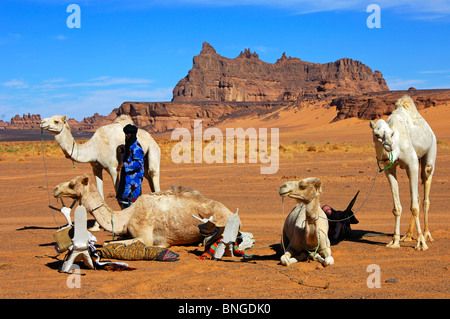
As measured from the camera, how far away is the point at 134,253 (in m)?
7.52

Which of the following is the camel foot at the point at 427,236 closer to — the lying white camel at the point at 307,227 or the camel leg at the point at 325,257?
the lying white camel at the point at 307,227

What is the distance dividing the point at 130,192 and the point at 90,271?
2671mm

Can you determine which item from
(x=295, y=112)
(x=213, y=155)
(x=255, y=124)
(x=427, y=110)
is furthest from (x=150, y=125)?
(x=213, y=155)

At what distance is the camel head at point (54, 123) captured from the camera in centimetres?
988

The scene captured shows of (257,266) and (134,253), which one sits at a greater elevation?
(134,253)

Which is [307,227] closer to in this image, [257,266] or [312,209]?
[312,209]

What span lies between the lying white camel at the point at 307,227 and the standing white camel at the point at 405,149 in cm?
172

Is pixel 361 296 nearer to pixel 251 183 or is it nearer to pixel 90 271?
pixel 90 271

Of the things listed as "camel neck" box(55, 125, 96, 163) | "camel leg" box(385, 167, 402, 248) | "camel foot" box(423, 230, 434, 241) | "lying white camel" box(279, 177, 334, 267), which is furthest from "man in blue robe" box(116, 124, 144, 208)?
"camel foot" box(423, 230, 434, 241)

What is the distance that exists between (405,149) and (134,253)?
15.7 ft

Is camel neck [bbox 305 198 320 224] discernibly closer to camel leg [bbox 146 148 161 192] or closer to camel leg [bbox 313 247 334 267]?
camel leg [bbox 313 247 334 267]

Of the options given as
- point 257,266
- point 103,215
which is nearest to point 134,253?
point 103,215

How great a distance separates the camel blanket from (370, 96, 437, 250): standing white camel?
3.79 m

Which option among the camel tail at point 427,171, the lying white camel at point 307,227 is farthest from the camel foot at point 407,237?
the lying white camel at point 307,227
